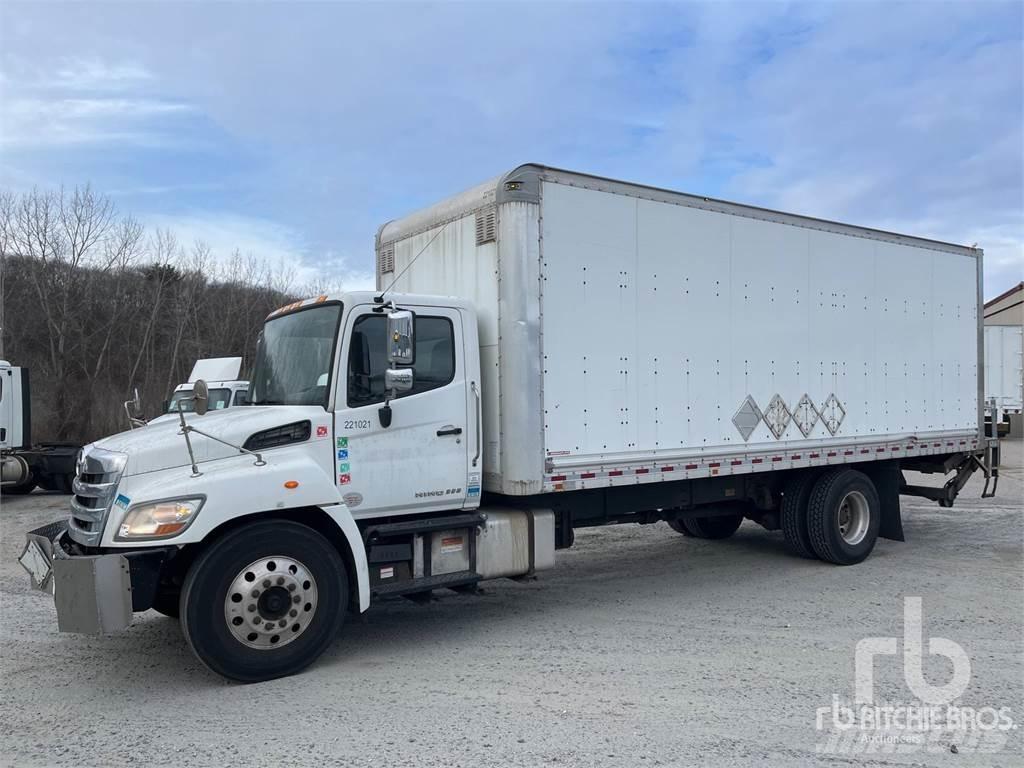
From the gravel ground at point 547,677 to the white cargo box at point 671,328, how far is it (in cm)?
129

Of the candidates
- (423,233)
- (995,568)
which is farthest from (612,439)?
(995,568)

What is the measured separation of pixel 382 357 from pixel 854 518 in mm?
6111

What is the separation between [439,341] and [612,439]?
175 centimetres

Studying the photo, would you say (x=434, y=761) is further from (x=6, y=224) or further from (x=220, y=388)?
(x=6, y=224)

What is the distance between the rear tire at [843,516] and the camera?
337 inches

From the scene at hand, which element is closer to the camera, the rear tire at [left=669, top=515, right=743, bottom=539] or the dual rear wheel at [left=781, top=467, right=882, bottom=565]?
the dual rear wheel at [left=781, top=467, right=882, bottom=565]

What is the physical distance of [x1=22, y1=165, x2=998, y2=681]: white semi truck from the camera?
202 inches

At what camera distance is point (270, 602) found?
5.21 m

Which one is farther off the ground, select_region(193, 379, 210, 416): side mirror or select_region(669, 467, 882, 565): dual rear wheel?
select_region(193, 379, 210, 416): side mirror

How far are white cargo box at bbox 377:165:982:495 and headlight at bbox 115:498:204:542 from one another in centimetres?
243

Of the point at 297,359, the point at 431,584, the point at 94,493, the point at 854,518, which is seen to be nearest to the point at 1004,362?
the point at 854,518

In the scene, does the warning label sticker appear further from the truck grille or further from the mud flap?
the mud flap

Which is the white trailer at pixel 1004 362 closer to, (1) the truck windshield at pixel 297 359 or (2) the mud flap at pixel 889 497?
(2) the mud flap at pixel 889 497

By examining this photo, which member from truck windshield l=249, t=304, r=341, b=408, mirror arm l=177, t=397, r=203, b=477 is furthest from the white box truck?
mirror arm l=177, t=397, r=203, b=477
